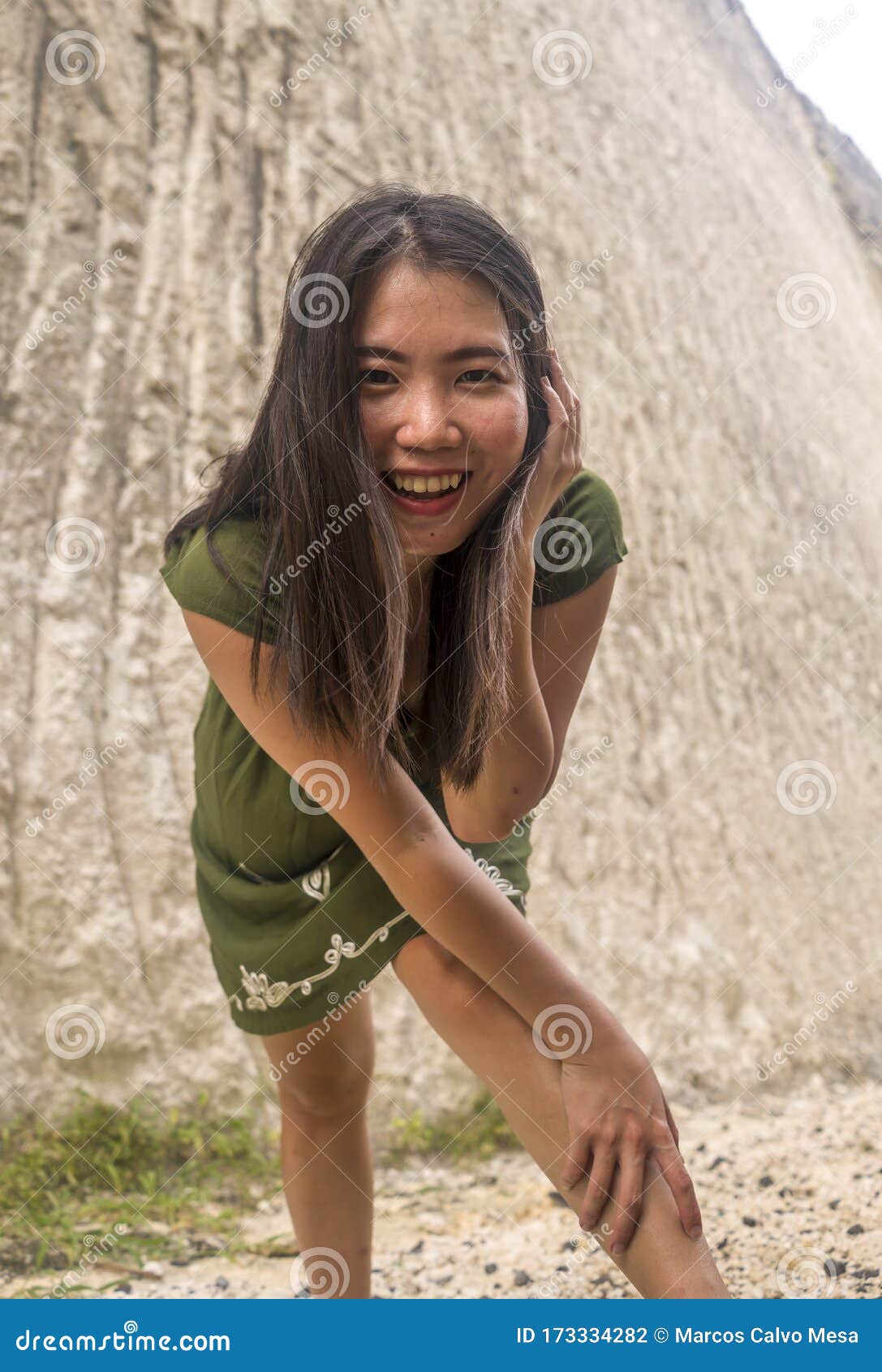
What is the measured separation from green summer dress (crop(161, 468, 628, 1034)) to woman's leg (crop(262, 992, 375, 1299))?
0.12 meters

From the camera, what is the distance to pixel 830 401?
19.0ft

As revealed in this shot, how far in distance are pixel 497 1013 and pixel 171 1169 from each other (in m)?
1.81

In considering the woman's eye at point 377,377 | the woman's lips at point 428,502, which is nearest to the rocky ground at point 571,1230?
the woman's lips at point 428,502

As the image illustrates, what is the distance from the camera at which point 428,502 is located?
4.81 feet

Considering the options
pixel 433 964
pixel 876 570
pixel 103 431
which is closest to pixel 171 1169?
pixel 433 964

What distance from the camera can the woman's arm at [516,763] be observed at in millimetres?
1530

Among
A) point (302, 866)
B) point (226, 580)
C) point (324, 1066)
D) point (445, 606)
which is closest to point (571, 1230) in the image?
point (324, 1066)

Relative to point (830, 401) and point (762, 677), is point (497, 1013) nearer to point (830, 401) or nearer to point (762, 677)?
point (762, 677)

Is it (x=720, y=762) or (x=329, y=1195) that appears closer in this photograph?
(x=329, y=1195)

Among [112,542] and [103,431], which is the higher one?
[103,431]

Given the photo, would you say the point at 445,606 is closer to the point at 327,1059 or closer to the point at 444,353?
the point at 444,353

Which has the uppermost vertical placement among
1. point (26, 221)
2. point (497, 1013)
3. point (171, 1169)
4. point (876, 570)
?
point (26, 221)

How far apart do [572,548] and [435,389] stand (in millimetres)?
332

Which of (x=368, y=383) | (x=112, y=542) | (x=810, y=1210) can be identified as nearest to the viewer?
(x=368, y=383)
